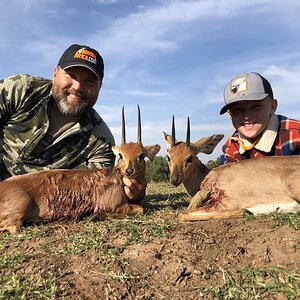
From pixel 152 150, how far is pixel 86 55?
2425 millimetres

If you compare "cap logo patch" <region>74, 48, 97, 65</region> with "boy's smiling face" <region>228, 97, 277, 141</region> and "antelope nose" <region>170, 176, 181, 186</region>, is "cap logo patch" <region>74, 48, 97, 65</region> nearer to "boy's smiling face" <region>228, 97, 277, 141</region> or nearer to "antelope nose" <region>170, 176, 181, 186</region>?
"boy's smiling face" <region>228, 97, 277, 141</region>

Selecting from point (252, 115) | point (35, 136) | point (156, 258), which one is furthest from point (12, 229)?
point (252, 115)

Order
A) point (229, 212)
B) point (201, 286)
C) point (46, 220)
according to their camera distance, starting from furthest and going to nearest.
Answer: point (46, 220) < point (229, 212) < point (201, 286)

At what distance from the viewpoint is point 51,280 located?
3734 mm

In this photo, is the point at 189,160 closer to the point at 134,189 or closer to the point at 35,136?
the point at 134,189

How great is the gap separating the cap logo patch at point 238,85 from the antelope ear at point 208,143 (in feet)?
3.44

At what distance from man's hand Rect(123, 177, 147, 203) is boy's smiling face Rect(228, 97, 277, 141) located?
2150mm

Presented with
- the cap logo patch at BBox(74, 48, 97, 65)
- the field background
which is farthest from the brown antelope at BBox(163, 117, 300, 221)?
the cap logo patch at BBox(74, 48, 97, 65)

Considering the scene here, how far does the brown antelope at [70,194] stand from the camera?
591 cm

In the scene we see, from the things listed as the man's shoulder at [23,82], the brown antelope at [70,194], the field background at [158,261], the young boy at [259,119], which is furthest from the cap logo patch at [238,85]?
the man's shoulder at [23,82]

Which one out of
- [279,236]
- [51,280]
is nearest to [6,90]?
[51,280]

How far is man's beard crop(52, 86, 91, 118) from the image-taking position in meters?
8.32

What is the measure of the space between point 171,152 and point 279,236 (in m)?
2.81

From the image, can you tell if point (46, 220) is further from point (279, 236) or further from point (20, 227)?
point (279, 236)
